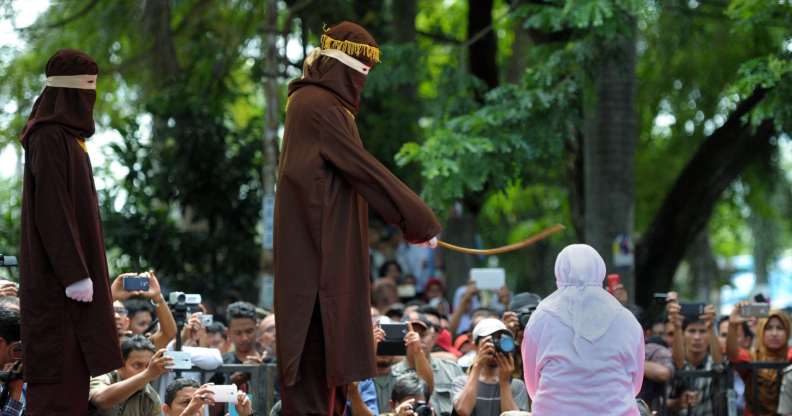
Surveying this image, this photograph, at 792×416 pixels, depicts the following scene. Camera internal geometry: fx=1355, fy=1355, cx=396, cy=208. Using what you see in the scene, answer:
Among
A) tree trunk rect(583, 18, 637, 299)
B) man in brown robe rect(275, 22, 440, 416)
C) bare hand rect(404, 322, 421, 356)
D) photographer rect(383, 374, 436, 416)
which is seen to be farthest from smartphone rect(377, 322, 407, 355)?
tree trunk rect(583, 18, 637, 299)

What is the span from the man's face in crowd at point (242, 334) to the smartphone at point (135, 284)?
8.42ft

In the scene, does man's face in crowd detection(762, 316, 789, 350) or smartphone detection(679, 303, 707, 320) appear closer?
smartphone detection(679, 303, 707, 320)

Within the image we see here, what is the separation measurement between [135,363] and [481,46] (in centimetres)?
931

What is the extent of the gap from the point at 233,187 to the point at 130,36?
103 inches

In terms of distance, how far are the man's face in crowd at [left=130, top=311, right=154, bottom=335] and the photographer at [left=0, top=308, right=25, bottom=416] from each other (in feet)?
8.16

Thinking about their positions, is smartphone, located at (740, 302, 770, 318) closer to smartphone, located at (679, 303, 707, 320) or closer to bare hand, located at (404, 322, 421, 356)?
smartphone, located at (679, 303, 707, 320)

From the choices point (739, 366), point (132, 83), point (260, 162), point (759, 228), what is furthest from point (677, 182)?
point (759, 228)

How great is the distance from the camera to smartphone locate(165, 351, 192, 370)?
699cm

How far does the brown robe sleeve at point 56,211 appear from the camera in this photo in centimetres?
639

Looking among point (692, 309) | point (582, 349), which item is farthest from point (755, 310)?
point (582, 349)

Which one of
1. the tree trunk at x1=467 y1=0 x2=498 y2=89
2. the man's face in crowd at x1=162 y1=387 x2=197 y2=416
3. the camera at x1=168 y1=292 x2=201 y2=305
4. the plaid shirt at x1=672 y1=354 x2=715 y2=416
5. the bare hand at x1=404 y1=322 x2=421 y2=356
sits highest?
the tree trunk at x1=467 y1=0 x2=498 y2=89

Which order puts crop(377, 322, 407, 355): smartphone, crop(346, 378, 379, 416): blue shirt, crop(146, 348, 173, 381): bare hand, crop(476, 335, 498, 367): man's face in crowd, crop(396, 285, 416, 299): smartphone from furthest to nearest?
crop(396, 285, 416, 299): smartphone, crop(346, 378, 379, 416): blue shirt, crop(377, 322, 407, 355): smartphone, crop(476, 335, 498, 367): man's face in crowd, crop(146, 348, 173, 381): bare hand

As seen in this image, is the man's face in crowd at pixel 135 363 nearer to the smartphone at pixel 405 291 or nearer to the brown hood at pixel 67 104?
the brown hood at pixel 67 104

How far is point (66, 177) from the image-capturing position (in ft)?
21.5
